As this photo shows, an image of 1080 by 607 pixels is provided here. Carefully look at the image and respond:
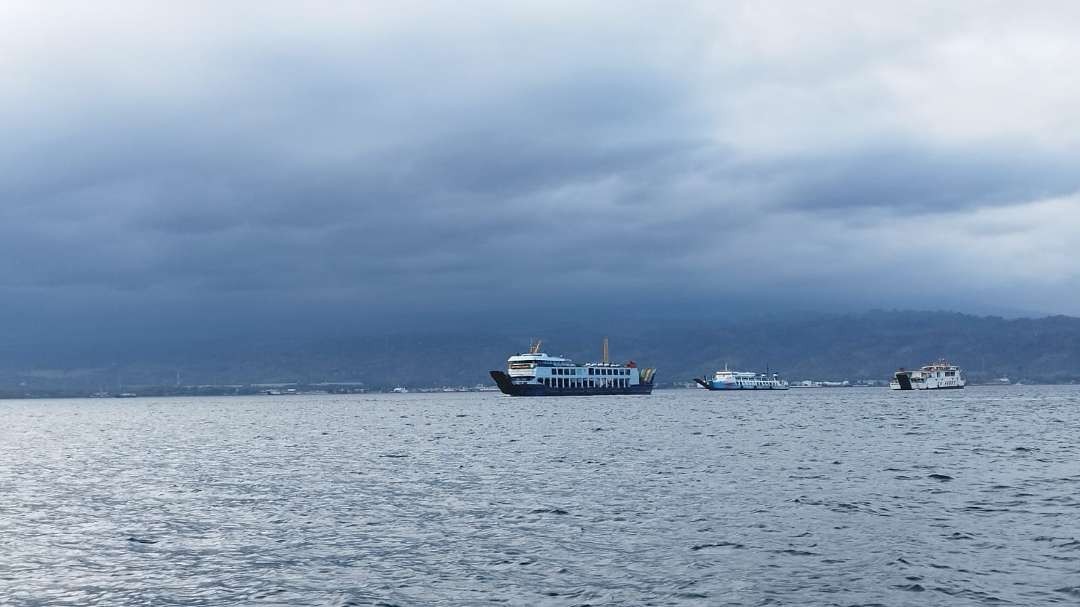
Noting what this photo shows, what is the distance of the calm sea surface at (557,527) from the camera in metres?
30.2

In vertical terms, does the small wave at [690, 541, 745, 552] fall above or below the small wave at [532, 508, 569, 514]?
below

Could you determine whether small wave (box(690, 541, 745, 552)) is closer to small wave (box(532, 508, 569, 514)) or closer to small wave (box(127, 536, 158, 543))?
small wave (box(532, 508, 569, 514))

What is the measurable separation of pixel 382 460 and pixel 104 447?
141ft

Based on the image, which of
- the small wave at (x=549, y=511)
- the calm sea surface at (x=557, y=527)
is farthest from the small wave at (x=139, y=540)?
the small wave at (x=549, y=511)

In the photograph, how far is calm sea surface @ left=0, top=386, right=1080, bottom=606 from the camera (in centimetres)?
3019

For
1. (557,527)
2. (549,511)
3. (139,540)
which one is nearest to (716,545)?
(557,527)

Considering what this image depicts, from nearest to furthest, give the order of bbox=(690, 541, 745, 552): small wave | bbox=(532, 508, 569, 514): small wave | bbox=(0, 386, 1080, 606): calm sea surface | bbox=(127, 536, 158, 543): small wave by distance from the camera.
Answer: bbox=(0, 386, 1080, 606): calm sea surface → bbox=(690, 541, 745, 552): small wave → bbox=(127, 536, 158, 543): small wave → bbox=(532, 508, 569, 514): small wave

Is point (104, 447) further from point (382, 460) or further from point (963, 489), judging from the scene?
point (963, 489)

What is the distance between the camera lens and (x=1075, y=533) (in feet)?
123

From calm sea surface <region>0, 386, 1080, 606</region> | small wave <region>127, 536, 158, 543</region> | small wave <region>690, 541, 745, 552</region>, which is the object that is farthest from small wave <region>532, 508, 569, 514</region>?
small wave <region>127, 536, 158, 543</region>

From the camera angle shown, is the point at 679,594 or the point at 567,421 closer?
the point at 679,594

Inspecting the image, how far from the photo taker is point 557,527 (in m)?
41.2

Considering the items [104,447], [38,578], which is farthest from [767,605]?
[104,447]

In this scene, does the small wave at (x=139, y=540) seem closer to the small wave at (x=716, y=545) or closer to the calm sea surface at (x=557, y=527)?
the calm sea surface at (x=557, y=527)
